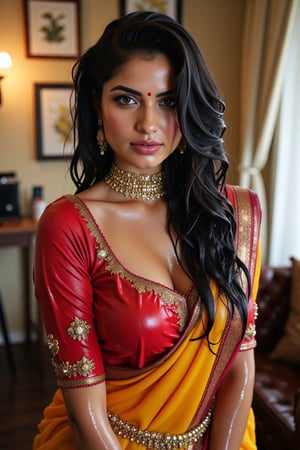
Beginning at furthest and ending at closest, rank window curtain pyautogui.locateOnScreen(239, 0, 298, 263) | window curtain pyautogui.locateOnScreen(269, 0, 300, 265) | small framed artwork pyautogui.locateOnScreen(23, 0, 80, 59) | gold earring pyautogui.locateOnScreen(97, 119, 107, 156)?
small framed artwork pyautogui.locateOnScreen(23, 0, 80, 59) → window curtain pyautogui.locateOnScreen(269, 0, 300, 265) → window curtain pyautogui.locateOnScreen(239, 0, 298, 263) → gold earring pyautogui.locateOnScreen(97, 119, 107, 156)

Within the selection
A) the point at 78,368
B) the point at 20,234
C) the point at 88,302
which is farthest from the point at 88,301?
the point at 20,234

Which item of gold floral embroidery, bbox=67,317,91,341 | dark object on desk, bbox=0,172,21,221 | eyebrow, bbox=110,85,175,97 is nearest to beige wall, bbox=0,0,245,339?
dark object on desk, bbox=0,172,21,221

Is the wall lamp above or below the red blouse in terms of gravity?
above

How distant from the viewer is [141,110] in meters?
0.93

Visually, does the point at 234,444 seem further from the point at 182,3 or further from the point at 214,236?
the point at 182,3

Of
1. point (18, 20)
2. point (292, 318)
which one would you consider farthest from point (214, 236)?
point (18, 20)

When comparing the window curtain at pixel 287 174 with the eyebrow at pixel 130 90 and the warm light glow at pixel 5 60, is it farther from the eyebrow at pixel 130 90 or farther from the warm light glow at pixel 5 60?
the eyebrow at pixel 130 90

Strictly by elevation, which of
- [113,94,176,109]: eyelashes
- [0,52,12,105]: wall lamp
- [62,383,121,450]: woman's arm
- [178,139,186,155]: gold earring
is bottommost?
[62,383,121,450]: woman's arm

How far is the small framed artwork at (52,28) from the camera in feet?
10.2

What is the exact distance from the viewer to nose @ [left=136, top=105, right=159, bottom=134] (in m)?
0.92

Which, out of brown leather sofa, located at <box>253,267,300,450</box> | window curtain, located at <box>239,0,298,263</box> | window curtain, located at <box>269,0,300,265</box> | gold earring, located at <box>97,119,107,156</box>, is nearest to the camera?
gold earring, located at <box>97,119,107,156</box>

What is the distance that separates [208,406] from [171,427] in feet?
0.30

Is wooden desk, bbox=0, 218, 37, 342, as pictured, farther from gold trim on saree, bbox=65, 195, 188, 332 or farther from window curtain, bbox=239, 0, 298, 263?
gold trim on saree, bbox=65, 195, 188, 332

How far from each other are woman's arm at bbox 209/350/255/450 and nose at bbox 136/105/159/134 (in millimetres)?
500
